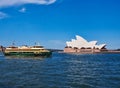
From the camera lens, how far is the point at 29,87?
2219 centimetres

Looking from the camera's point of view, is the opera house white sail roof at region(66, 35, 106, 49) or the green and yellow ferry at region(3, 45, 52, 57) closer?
the green and yellow ferry at region(3, 45, 52, 57)

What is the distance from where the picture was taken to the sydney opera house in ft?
576

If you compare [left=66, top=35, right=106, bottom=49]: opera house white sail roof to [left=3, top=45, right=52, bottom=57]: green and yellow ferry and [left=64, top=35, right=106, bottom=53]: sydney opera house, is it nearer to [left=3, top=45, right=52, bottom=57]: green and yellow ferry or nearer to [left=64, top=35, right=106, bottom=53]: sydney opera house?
[left=64, top=35, right=106, bottom=53]: sydney opera house

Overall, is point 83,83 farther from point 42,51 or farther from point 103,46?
point 103,46

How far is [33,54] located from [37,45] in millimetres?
4054

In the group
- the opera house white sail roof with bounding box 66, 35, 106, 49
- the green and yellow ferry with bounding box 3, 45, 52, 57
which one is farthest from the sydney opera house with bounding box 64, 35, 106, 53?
the green and yellow ferry with bounding box 3, 45, 52, 57

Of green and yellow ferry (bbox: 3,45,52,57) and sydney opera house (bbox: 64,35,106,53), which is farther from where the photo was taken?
sydney opera house (bbox: 64,35,106,53)

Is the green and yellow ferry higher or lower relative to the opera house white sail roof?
lower

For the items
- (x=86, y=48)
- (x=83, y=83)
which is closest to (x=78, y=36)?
(x=86, y=48)

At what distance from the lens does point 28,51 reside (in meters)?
85.4

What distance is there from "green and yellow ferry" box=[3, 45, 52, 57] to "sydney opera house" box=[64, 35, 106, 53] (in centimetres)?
8514

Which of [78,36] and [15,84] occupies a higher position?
[78,36]

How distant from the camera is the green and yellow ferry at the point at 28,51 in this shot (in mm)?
83438

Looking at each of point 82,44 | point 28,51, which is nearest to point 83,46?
point 82,44
